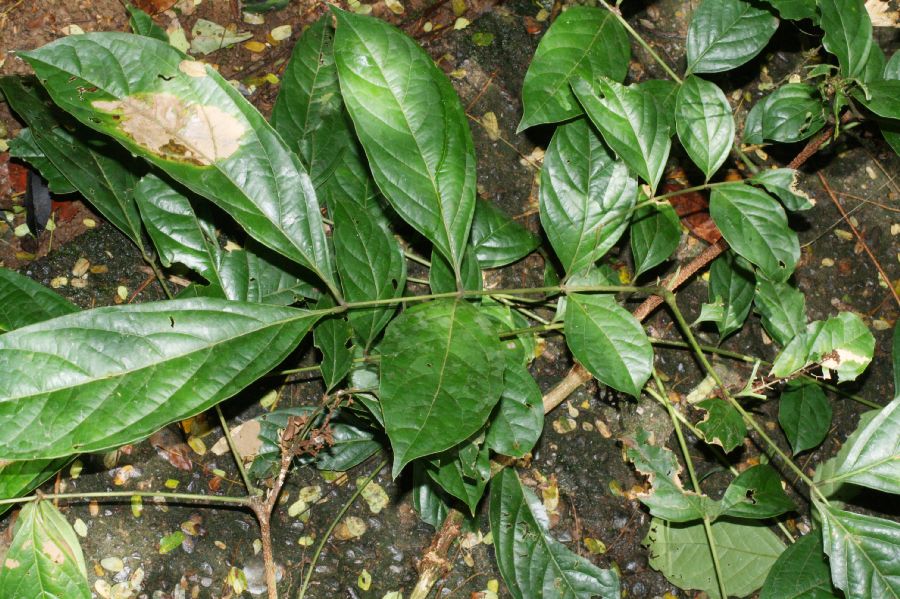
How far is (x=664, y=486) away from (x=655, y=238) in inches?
26.4

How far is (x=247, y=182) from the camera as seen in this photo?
1672 millimetres

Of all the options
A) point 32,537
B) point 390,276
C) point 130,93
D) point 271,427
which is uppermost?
A: point 130,93

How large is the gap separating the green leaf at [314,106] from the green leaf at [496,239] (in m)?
0.42

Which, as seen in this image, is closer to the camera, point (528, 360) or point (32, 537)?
point (32, 537)

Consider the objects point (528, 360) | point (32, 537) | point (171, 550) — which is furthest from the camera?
point (528, 360)

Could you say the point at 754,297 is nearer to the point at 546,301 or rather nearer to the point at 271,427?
the point at 546,301

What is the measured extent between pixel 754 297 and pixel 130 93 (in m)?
1.73

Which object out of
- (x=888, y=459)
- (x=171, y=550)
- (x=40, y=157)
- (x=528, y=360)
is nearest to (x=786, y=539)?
(x=888, y=459)

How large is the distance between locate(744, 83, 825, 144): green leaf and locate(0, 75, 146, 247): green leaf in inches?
65.7

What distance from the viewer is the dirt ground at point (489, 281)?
1.95m

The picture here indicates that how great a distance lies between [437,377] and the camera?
1494 mm

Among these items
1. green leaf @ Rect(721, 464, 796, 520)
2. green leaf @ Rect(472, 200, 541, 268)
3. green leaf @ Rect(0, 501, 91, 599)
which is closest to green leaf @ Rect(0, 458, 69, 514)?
green leaf @ Rect(0, 501, 91, 599)

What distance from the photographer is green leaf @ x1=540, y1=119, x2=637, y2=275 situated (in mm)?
1950

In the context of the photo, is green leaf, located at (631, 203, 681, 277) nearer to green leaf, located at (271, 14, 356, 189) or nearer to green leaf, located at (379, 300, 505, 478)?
green leaf, located at (379, 300, 505, 478)
